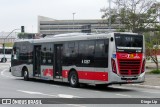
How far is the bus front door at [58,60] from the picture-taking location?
25.4 metres

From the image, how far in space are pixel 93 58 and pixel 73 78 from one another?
233 cm

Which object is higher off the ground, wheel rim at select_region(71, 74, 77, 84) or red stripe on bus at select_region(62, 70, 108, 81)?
red stripe on bus at select_region(62, 70, 108, 81)

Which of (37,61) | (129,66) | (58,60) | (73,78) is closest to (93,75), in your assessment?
(129,66)

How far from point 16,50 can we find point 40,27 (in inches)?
2901

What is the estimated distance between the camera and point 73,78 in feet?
79.2

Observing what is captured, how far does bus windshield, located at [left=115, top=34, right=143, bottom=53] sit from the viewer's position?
21.6 m

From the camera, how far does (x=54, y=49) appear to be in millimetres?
26109

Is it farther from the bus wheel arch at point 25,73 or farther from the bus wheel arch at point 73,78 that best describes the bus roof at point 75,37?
the bus wheel arch at point 25,73

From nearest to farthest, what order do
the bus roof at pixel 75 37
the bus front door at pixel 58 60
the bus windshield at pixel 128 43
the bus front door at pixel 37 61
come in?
the bus windshield at pixel 128 43
the bus roof at pixel 75 37
the bus front door at pixel 58 60
the bus front door at pixel 37 61

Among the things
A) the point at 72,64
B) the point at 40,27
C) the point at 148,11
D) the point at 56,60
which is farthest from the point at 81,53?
the point at 40,27

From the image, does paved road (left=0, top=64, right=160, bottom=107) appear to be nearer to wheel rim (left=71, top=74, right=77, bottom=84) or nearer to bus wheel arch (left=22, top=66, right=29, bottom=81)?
wheel rim (left=71, top=74, right=77, bottom=84)

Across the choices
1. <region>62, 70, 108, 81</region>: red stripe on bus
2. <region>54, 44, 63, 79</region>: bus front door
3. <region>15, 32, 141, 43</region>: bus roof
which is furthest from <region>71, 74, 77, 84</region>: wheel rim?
<region>15, 32, 141, 43</region>: bus roof

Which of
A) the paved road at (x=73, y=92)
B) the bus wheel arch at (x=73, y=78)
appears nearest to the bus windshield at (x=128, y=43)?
the paved road at (x=73, y=92)

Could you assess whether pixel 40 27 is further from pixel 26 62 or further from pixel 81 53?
pixel 81 53
